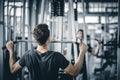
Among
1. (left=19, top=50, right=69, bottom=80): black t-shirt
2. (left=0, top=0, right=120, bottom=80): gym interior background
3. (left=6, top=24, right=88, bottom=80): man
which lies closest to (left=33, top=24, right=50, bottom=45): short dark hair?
(left=6, top=24, right=88, bottom=80): man

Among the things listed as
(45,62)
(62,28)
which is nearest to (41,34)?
(45,62)

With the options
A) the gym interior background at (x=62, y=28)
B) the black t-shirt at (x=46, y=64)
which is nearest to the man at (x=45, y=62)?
the black t-shirt at (x=46, y=64)

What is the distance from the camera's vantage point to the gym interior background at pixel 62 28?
158 inches

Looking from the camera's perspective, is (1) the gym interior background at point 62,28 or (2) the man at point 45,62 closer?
(2) the man at point 45,62

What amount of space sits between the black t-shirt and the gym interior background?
70 cm

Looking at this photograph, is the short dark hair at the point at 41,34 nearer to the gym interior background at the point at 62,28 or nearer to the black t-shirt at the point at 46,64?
the black t-shirt at the point at 46,64

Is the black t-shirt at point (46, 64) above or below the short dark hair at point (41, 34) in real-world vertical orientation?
below

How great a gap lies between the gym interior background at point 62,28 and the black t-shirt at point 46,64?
2.30ft

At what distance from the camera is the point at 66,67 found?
2.60m

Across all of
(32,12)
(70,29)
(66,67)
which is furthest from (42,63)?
(32,12)

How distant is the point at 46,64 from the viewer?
8.53ft

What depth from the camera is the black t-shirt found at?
102 inches

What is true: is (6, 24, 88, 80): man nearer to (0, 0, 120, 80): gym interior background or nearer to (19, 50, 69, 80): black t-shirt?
(19, 50, 69, 80): black t-shirt

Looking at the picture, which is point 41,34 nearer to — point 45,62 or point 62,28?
point 45,62
